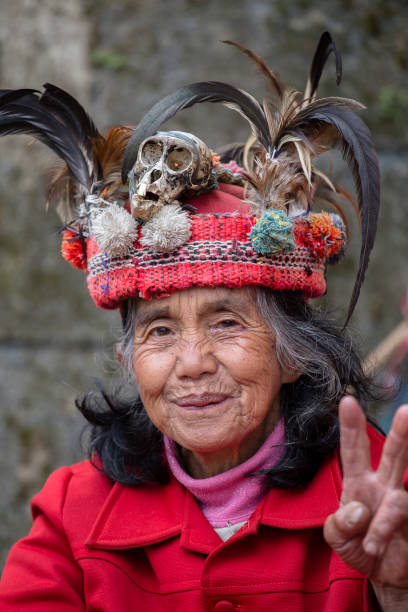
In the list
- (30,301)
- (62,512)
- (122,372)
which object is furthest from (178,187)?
(30,301)

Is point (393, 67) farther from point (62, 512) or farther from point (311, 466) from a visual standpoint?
point (62, 512)

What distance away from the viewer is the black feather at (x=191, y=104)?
7.23ft

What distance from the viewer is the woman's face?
2.19 metres

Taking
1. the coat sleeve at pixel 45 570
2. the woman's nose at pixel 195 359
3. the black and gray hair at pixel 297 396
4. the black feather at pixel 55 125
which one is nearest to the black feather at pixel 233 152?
the black feather at pixel 55 125

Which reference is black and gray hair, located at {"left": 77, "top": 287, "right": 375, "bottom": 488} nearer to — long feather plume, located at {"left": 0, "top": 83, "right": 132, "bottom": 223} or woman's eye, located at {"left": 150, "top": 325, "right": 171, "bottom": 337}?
woman's eye, located at {"left": 150, "top": 325, "right": 171, "bottom": 337}

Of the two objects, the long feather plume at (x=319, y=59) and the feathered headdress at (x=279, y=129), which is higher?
the long feather plume at (x=319, y=59)

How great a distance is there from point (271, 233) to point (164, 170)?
39 centimetres

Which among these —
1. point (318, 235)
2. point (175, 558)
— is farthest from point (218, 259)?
point (175, 558)

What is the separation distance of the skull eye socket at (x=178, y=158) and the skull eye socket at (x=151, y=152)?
0.11 ft

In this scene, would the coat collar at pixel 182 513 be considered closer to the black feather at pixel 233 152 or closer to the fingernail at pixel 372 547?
the fingernail at pixel 372 547

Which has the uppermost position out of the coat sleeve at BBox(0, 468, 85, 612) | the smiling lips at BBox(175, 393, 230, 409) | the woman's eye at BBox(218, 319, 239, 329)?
the woman's eye at BBox(218, 319, 239, 329)

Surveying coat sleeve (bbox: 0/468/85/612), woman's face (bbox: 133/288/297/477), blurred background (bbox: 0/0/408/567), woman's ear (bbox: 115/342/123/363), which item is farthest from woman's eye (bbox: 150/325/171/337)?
blurred background (bbox: 0/0/408/567)

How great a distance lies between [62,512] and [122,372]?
0.59m

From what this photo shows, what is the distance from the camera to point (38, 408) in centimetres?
457
